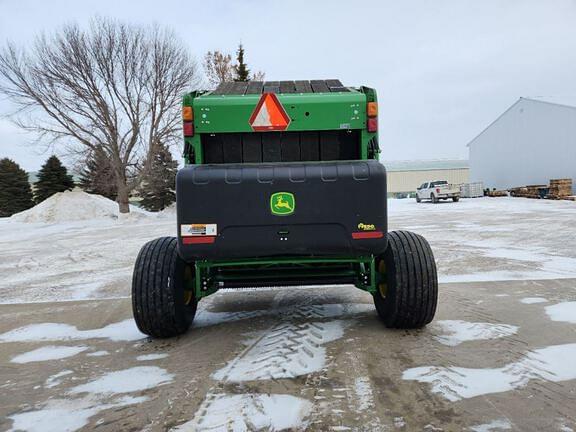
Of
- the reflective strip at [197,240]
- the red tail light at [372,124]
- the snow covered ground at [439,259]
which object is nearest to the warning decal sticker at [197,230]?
the reflective strip at [197,240]

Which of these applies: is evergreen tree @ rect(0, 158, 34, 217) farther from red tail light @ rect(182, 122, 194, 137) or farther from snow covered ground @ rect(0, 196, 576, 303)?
red tail light @ rect(182, 122, 194, 137)

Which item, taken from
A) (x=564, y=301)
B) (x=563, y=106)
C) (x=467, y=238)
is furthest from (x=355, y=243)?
(x=563, y=106)

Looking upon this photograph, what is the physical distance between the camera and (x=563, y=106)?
31844 mm

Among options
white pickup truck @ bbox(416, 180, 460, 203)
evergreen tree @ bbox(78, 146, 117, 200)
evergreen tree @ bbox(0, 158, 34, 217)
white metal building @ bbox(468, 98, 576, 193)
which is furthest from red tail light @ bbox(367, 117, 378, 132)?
evergreen tree @ bbox(0, 158, 34, 217)

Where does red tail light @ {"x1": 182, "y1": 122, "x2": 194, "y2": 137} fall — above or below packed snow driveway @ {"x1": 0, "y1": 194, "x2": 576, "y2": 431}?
above

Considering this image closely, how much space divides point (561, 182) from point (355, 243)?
29.3m

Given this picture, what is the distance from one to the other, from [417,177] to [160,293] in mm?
66004

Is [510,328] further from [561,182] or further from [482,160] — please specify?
[482,160]

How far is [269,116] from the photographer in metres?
3.68

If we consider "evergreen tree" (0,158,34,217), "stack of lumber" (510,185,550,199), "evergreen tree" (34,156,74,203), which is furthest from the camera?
"evergreen tree" (0,158,34,217)

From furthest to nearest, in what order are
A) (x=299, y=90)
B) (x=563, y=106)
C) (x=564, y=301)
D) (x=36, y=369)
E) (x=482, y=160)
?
(x=482, y=160) → (x=563, y=106) → (x=564, y=301) → (x=299, y=90) → (x=36, y=369)

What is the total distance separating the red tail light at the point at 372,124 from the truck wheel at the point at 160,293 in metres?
2.01

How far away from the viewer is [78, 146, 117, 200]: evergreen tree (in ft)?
89.7

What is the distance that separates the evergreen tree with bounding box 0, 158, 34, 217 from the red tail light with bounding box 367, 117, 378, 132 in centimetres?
4008
